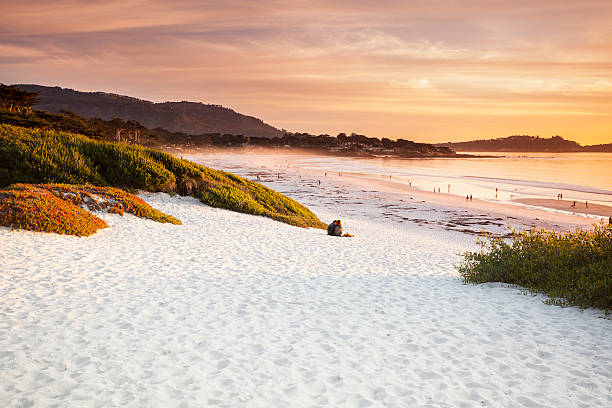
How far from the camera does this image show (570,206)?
43219mm

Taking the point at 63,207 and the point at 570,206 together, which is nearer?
the point at 63,207

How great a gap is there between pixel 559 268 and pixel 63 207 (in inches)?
694

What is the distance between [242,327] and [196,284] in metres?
3.05

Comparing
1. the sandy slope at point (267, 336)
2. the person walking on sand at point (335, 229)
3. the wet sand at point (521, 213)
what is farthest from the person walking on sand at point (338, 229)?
the wet sand at point (521, 213)

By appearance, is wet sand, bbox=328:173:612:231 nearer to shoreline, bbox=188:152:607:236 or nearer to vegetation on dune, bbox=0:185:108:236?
shoreline, bbox=188:152:607:236

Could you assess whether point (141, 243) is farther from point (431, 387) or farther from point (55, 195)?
point (431, 387)

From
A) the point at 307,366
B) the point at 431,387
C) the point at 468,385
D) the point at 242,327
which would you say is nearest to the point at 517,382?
the point at 468,385

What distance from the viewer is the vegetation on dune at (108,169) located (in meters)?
20.4

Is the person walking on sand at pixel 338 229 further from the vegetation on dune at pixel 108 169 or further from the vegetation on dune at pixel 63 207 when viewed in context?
the vegetation on dune at pixel 63 207

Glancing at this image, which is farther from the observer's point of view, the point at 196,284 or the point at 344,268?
the point at 344,268

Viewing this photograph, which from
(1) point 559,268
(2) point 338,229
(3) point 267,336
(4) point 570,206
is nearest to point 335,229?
(2) point 338,229

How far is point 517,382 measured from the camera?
6035 mm

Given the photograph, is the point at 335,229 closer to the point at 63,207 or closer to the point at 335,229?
the point at 335,229

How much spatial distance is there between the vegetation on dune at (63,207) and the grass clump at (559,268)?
14.1 metres
